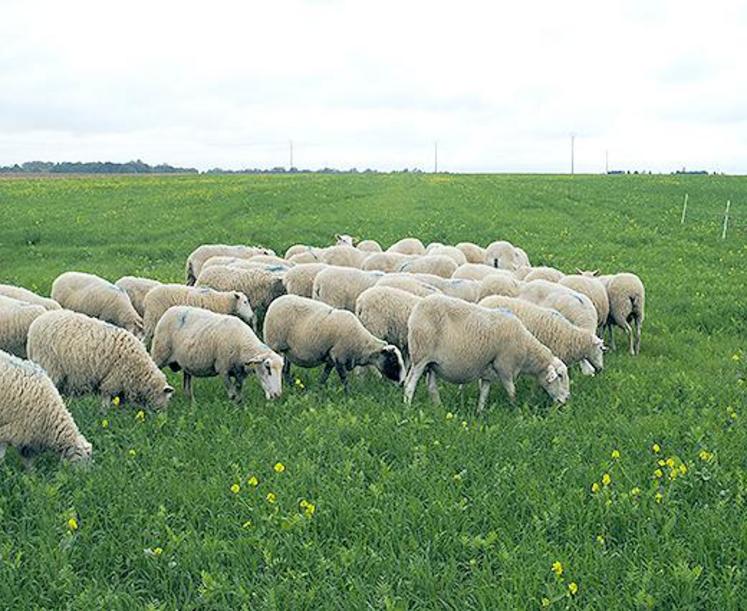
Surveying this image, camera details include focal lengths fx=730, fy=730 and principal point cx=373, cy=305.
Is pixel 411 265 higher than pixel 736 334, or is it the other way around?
pixel 411 265

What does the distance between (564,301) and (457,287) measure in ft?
5.30

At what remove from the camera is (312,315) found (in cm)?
894

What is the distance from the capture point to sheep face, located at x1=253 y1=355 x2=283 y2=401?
26.2ft

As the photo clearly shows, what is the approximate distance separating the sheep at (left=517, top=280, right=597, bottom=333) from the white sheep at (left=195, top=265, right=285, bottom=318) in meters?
4.02

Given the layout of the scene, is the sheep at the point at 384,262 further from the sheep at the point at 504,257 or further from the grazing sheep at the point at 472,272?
the sheep at the point at 504,257

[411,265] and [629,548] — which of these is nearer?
[629,548]

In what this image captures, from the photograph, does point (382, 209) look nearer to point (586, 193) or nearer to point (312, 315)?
point (586, 193)

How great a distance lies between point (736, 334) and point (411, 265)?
536cm

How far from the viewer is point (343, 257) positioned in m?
14.3

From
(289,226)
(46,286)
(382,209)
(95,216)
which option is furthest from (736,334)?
(95,216)

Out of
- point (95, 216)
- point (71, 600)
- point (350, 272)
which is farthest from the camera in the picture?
point (95, 216)

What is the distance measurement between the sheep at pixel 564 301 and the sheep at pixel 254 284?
158 inches

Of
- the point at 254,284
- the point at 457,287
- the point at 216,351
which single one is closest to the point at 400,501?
the point at 216,351

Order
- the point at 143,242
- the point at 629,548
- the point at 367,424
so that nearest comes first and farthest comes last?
the point at 629,548 < the point at 367,424 < the point at 143,242
